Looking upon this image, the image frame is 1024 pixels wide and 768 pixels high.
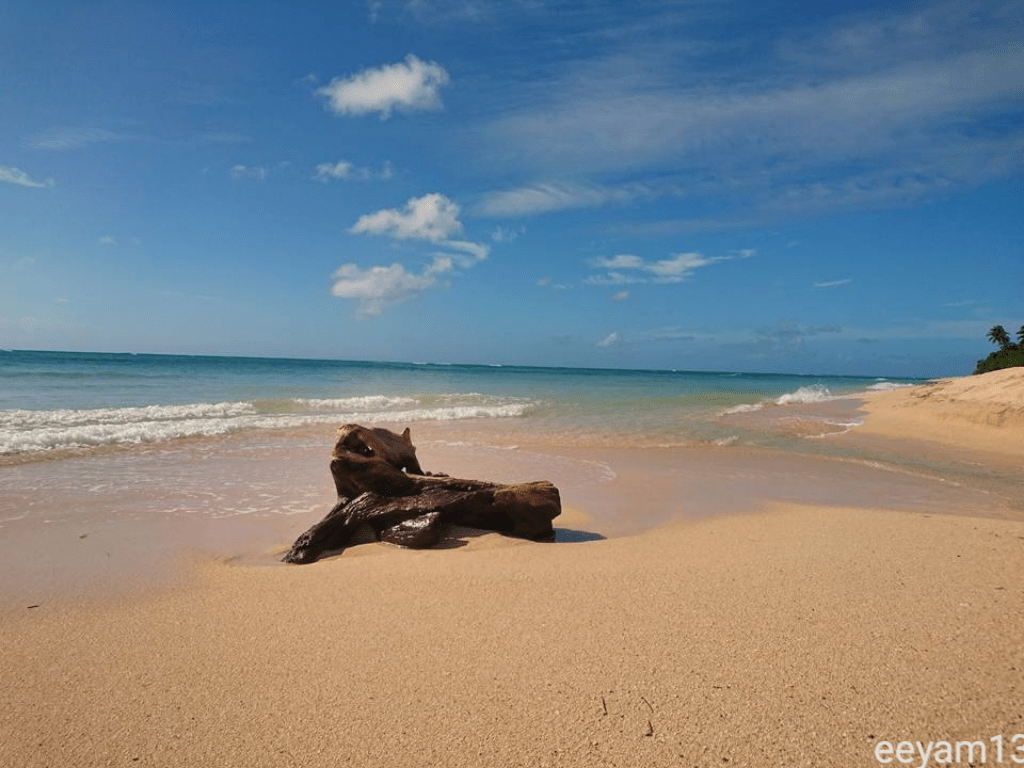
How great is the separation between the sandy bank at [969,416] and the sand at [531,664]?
14.4 m

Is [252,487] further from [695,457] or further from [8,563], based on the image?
[695,457]

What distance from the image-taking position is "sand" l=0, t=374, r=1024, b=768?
2670 millimetres

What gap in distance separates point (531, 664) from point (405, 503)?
11.8ft

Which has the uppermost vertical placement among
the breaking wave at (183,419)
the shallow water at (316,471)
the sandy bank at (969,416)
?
the sandy bank at (969,416)

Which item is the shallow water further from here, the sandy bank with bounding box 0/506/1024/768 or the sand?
the sandy bank with bounding box 0/506/1024/768

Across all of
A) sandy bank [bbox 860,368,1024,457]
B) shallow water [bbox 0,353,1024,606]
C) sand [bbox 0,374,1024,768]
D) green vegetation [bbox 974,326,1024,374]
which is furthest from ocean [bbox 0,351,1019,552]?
green vegetation [bbox 974,326,1024,374]

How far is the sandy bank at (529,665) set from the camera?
267 cm

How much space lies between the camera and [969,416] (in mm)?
19875

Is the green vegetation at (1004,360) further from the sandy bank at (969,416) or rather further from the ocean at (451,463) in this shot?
the ocean at (451,463)

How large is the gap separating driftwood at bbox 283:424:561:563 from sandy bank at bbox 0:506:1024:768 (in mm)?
1070
